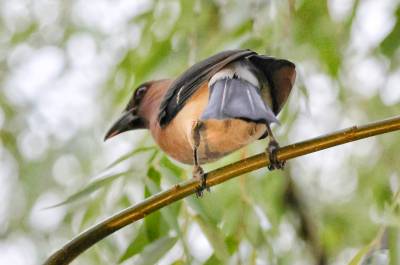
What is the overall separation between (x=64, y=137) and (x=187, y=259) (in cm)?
137

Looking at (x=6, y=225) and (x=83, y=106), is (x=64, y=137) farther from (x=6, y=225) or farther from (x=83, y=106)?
(x=6, y=225)

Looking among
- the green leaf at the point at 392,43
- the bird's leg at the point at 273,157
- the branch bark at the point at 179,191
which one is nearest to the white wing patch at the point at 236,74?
the bird's leg at the point at 273,157

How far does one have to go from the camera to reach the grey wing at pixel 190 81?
2.02 m

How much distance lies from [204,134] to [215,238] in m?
0.29

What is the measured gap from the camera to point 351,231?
135 inches

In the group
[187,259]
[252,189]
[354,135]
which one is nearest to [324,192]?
[252,189]

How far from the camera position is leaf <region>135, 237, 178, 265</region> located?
73.2 inches

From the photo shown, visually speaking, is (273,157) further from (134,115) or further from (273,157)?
(134,115)

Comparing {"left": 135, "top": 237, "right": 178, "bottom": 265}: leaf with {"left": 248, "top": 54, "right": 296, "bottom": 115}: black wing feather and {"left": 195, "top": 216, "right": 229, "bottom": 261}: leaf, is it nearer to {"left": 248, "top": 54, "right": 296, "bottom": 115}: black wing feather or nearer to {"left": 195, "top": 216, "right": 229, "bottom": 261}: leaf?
{"left": 195, "top": 216, "right": 229, "bottom": 261}: leaf

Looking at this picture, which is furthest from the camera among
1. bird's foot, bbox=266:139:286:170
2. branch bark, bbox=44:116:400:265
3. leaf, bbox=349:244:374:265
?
leaf, bbox=349:244:374:265

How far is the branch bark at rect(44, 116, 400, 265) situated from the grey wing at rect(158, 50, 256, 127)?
0.54 metres

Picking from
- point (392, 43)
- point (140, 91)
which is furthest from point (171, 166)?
point (392, 43)

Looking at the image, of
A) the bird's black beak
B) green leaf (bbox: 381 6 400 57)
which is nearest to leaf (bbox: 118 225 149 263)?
the bird's black beak

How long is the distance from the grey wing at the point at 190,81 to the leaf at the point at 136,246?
354 mm
